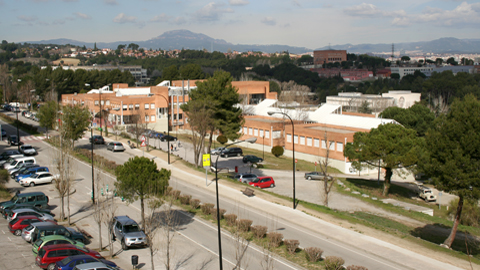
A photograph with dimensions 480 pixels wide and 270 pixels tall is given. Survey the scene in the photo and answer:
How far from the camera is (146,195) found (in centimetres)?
2222

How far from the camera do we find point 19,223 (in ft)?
74.1

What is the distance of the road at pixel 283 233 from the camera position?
19109mm

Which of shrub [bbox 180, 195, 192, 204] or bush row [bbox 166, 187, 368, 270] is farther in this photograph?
shrub [bbox 180, 195, 192, 204]

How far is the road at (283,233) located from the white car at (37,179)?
144 inches

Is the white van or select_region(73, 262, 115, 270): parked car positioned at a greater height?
select_region(73, 262, 115, 270): parked car

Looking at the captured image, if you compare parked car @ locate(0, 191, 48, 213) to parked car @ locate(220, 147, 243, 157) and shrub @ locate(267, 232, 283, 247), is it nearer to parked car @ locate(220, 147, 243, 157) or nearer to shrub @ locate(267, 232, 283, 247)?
shrub @ locate(267, 232, 283, 247)

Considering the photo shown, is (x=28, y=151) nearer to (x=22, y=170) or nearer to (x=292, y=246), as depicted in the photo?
(x=22, y=170)

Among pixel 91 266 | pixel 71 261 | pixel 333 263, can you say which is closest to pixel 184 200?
pixel 71 261

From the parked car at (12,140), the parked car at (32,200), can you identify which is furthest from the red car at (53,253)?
the parked car at (12,140)

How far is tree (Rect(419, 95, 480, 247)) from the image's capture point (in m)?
20.6

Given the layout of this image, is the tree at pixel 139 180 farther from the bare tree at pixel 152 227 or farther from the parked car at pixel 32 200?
the parked car at pixel 32 200

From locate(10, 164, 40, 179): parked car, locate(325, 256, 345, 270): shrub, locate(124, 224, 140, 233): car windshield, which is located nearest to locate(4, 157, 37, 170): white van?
locate(10, 164, 40, 179): parked car

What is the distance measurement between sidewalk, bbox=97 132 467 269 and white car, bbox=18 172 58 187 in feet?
35.4

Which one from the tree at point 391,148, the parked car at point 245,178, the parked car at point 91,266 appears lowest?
the parked car at point 245,178
